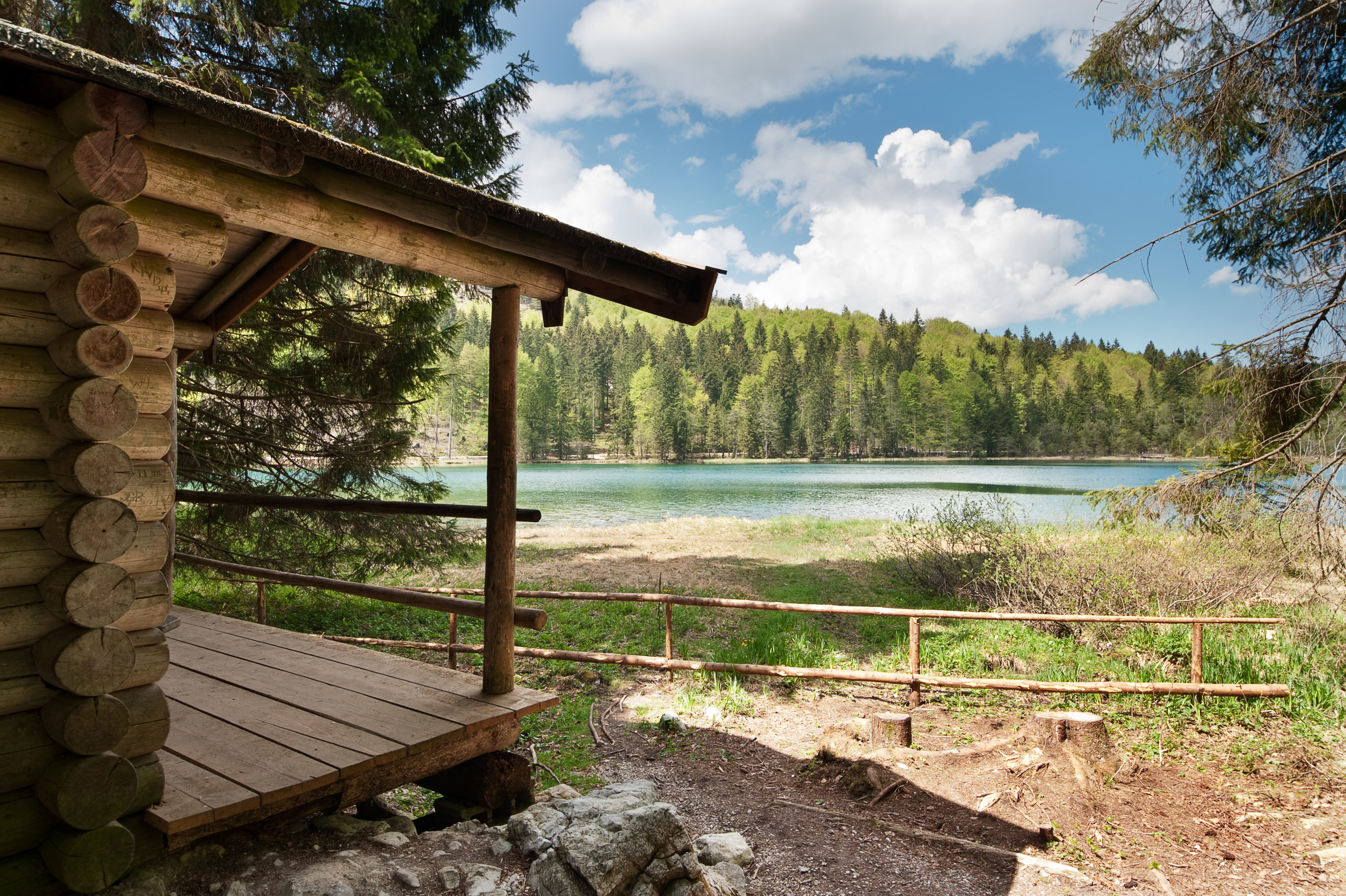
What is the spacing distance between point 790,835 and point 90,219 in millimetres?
4371

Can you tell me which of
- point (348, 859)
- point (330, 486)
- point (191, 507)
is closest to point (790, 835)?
point (348, 859)

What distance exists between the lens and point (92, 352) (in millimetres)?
2289

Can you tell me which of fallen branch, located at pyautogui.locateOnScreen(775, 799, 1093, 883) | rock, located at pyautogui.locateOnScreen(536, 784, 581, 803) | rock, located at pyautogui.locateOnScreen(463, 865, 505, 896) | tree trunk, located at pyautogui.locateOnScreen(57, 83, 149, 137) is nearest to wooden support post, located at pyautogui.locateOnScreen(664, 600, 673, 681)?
fallen branch, located at pyautogui.locateOnScreen(775, 799, 1093, 883)

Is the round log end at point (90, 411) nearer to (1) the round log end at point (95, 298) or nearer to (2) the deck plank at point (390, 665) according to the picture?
(1) the round log end at point (95, 298)

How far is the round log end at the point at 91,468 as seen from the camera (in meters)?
2.24

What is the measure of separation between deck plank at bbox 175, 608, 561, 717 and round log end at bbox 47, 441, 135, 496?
6.71 feet

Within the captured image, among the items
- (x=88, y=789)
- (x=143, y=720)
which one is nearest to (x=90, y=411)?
(x=143, y=720)

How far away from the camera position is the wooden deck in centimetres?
272

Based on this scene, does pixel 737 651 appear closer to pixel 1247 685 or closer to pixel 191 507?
pixel 1247 685

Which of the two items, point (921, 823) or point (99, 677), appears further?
point (921, 823)

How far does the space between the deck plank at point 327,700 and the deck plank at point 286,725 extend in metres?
0.04

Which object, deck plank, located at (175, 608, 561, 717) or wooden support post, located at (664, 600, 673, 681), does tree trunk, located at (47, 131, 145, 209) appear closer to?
deck plank, located at (175, 608, 561, 717)

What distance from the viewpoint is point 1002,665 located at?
7.45 m

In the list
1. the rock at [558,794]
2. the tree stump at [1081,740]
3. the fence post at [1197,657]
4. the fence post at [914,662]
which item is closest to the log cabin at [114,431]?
the rock at [558,794]
